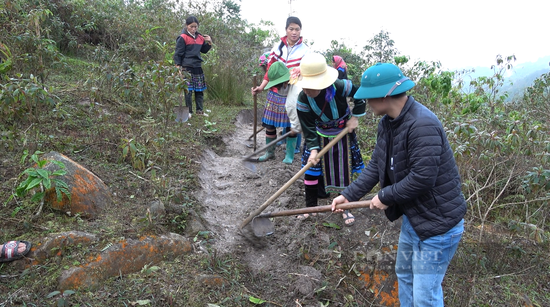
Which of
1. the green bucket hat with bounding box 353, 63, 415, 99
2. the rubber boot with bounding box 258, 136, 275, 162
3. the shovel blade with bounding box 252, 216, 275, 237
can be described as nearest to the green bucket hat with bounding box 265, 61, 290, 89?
the rubber boot with bounding box 258, 136, 275, 162

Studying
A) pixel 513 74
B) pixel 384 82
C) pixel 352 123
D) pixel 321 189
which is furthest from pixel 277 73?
pixel 513 74

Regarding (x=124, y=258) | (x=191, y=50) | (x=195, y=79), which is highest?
(x=191, y=50)

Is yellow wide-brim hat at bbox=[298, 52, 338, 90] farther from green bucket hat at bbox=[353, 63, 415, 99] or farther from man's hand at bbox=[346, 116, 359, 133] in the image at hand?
green bucket hat at bbox=[353, 63, 415, 99]

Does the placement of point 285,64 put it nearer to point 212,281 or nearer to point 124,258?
point 212,281

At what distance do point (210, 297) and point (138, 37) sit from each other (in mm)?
7513

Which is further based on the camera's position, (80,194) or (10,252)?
(80,194)

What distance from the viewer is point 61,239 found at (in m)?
2.45

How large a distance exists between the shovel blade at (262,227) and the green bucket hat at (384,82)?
1788mm

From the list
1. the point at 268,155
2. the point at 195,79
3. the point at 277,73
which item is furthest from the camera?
the point at 195,79

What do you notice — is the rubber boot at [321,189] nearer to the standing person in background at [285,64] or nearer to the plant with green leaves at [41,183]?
the standing person in background at [285,64]

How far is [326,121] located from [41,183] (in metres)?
2.40

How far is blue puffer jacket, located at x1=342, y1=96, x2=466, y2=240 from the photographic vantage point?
6.26ft

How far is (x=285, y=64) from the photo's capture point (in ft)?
15.9

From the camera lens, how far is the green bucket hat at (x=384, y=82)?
2008 mm
